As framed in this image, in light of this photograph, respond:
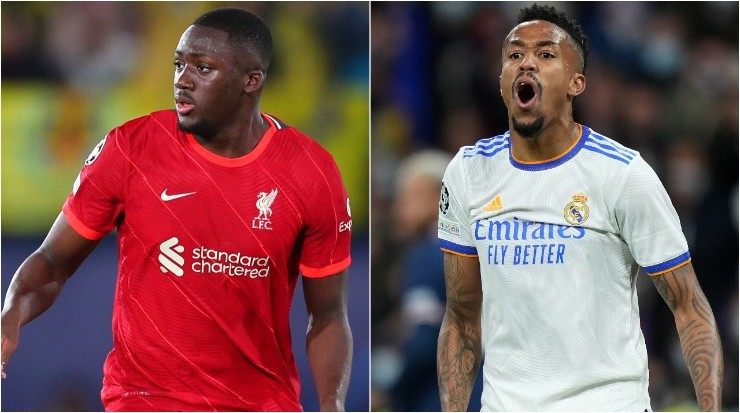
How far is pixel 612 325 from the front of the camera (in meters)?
2.98

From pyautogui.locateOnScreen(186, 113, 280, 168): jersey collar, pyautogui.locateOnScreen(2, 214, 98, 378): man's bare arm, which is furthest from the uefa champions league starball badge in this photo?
pyautogui.locateOnScreen(2, 214, 98, 378): man's bare arm

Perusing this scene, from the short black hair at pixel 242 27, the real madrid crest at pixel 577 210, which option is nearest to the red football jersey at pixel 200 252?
the short black hair at pixel 242 27

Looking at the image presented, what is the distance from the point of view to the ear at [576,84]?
313 cm

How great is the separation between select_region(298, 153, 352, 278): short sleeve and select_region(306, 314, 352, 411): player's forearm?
177 millimetres

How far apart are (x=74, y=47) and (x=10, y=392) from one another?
5.87 ft

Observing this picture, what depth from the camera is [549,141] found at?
10.1 ft

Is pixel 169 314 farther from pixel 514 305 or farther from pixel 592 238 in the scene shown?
pixel 592 238

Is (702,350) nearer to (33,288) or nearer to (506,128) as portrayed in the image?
(33,288)

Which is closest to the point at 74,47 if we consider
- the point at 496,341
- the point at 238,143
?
the point at 238,143

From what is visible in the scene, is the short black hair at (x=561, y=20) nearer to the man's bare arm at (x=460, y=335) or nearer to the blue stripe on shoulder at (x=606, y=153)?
the blue stripe on shoulder at (x=606, y=153)

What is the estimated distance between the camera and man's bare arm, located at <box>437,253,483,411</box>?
3219 millimetres

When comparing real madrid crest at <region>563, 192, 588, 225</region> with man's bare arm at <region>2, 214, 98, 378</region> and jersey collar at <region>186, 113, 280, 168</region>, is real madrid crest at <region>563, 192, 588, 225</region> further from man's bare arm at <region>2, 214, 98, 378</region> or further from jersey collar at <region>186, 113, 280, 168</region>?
man's bare arm at <region>2, 214, 98, 378</region>

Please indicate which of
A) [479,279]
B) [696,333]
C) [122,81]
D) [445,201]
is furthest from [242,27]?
[122,81]

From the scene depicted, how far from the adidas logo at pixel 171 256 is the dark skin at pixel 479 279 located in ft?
2.74
